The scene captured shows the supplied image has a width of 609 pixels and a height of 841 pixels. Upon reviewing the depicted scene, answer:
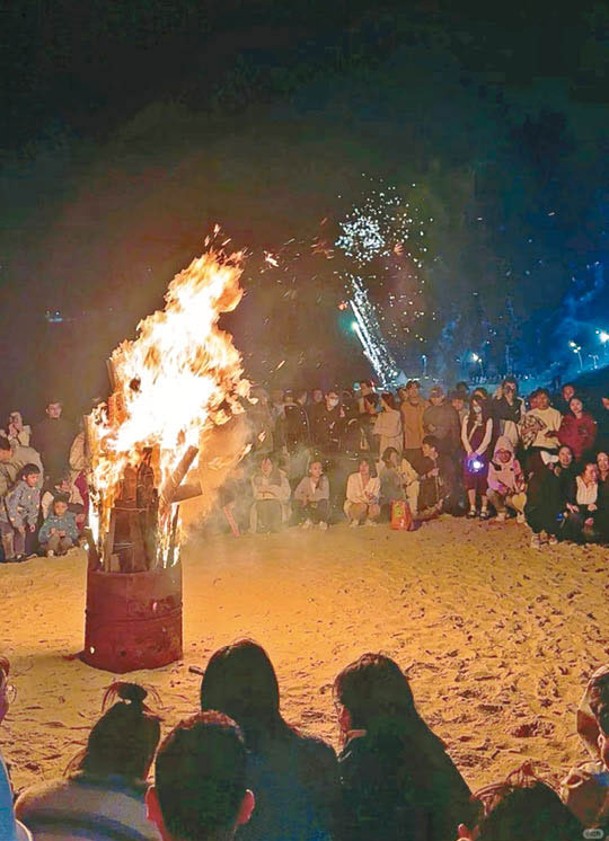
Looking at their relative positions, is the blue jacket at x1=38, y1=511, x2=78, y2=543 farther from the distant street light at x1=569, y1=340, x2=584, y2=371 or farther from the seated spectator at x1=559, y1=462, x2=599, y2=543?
the distant street light at x1=569, y1=340, x2=584, y2=371

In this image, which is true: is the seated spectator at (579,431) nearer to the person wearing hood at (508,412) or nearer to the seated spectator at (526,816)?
the person wearing hood at (508,412)

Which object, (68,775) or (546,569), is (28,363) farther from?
(68,775)

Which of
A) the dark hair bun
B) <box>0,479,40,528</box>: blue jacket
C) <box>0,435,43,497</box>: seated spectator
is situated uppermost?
<box>0,435,43,497</box>: seated spectator

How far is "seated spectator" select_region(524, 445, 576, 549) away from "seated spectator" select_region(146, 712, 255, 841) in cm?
838

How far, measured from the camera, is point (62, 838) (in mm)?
2908

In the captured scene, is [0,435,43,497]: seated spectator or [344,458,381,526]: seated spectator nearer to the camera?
[0,435,43,497]: seated spectator

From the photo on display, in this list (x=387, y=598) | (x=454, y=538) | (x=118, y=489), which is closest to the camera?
(x=118, y=489)

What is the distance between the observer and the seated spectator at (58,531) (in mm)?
10602

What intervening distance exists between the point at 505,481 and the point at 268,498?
3516 millimetres

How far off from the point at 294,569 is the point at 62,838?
6871 millimetres

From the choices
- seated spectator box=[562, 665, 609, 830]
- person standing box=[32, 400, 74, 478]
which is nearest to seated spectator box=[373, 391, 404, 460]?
person standing box=[32, 400, 74, 478]

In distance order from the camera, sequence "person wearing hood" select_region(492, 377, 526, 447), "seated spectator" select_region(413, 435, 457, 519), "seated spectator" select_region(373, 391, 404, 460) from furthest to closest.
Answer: "seated spectator" select_region(373, 391, 404, 460), "seated spectator" select_region(413, 435, 457, 519), "person wearing hood" select_region(492, 377, 526, 447)

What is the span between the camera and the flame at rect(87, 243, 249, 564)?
23.2 feet

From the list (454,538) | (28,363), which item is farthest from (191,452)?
(28,363)
